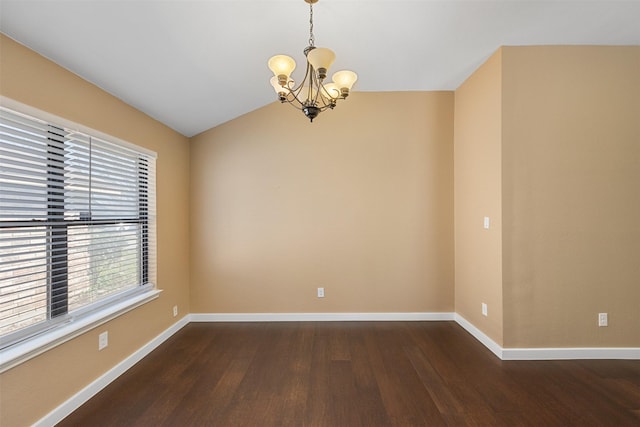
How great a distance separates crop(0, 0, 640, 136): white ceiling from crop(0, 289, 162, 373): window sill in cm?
179

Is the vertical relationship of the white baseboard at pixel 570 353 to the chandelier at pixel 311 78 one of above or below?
below

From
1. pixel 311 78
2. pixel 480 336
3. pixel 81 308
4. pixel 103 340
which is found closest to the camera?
pixel 311 78

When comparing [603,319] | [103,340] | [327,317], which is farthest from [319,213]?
[603,319]

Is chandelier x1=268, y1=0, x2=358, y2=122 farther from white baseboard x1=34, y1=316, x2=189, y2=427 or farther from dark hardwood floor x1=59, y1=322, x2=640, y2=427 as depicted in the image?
white baseboard x1=34, y1=316, x2=189, y2=427

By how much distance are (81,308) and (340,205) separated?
2664 millimetres

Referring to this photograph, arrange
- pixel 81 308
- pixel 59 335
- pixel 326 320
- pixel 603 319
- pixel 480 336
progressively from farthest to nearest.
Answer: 1. pixel 326 320
2. pixel 480 336
3. pixel 603 319
4. pixel 81 308
5. pixel 59 335

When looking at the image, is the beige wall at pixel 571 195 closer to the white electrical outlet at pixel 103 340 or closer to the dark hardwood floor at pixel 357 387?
the dark hardwood floor at pixel 357 387

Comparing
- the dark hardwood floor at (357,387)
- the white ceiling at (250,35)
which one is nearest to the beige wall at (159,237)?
the white ceiling at (250,35)

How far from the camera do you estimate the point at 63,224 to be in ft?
6.67

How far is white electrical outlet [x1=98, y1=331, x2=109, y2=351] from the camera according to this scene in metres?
2.27

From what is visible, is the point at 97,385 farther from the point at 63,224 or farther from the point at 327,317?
the point at 327,317

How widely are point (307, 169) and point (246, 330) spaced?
6.78 ft

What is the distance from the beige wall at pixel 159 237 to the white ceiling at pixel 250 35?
0.12m

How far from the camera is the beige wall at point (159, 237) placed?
1.69 metres
